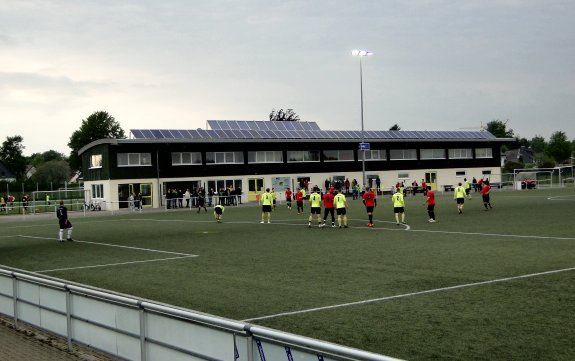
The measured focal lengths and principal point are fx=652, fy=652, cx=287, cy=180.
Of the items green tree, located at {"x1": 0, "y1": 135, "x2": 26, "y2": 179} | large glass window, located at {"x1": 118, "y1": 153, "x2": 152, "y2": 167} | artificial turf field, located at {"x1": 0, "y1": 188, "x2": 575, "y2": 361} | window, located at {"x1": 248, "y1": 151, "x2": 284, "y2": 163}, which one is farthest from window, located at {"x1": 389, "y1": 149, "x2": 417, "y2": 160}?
green tree, located at {"x1": 0, "y1": 135, "x2": 26, "y2": 179}

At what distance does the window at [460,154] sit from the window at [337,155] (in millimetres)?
14032

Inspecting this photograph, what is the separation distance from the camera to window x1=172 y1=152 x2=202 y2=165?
61.7m

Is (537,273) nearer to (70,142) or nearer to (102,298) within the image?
(102,298)

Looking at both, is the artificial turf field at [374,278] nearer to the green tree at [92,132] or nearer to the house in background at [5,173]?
the green tree at [92,132]

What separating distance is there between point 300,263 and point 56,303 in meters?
8.11

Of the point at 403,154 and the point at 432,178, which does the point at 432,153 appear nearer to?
the point at 432,178

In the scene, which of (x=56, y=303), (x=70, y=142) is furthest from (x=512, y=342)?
(x=70, y=142)

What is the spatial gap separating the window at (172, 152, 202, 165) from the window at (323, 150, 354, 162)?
47.3ft

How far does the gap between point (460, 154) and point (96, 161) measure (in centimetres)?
4242

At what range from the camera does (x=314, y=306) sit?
11.4 metres

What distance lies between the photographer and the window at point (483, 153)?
79938 mm

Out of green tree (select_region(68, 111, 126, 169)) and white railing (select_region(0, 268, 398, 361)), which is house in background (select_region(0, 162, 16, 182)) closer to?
green tree (select_region(68, 111, 126, 169))

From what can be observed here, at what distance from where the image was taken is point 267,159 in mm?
66688

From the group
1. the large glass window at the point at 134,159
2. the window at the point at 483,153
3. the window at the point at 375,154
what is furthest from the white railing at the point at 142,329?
the window at the point at 483,153
